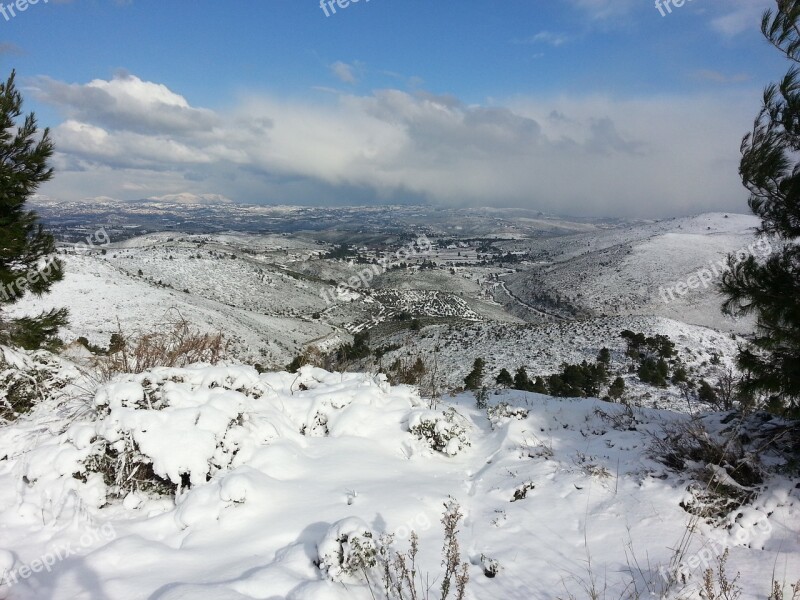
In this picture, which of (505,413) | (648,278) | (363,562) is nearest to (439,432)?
(505,413)

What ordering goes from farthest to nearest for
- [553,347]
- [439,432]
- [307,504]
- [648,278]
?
[648,278]
[553,347]
[439,432]
[307,504]

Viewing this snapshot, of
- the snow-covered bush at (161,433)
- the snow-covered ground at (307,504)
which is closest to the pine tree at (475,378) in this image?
the snow-covered ground at (307,504)

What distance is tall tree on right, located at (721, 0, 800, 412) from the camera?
4.66 m

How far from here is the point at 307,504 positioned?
4352 mm

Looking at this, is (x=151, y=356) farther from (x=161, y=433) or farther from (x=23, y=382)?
(x=161, y=433)

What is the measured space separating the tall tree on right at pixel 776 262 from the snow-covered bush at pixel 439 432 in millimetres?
3687

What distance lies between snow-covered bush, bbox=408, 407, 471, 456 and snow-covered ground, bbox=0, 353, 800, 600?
1.3 inches

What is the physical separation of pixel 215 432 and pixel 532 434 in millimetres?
4662

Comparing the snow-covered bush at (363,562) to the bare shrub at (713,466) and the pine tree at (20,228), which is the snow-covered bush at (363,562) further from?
the pine tree at (20,228)

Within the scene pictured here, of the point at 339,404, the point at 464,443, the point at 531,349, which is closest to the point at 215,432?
the point at 339,404

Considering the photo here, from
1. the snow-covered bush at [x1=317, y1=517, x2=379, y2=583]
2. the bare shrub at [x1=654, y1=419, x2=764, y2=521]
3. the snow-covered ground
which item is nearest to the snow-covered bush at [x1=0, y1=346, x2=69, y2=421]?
the snow-covered ground

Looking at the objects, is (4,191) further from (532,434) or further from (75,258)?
(75,258)

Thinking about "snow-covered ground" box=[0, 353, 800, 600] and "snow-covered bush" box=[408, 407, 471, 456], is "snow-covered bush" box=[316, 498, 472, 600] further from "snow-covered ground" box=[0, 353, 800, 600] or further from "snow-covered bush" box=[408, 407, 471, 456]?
"snow-covered bush" box=[408, 407, 471, 456]

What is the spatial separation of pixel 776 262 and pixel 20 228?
12.5 meters
